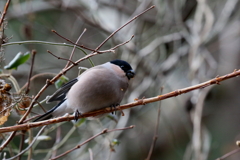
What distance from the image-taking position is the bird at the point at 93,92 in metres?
1.51

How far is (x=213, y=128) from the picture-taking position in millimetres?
2820

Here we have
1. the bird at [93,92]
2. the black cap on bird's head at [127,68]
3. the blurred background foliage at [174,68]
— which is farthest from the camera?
the blurred background foliage at [174,68]

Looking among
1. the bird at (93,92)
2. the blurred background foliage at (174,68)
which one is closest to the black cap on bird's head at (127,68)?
the bird at (93,92)

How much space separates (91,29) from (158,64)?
1.24 m

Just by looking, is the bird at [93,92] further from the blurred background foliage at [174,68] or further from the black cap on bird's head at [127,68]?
the blurred background foliage at [174,68]

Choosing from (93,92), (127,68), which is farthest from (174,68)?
(93,92)

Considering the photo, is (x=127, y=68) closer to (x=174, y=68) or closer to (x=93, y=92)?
(x=93, y=92)

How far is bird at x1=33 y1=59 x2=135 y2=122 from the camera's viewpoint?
59.6 inches

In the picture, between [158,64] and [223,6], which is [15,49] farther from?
[223,6]

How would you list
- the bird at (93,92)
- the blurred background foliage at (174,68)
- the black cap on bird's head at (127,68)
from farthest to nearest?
the blurred background foliage at (174,68), the black cap on bird's head at (127,68), the bird at (93,92)

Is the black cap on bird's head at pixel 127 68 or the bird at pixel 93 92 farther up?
the black cap on bird's head at pixel 127 68

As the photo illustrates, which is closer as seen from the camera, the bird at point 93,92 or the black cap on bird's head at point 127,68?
the bird at point 93,92

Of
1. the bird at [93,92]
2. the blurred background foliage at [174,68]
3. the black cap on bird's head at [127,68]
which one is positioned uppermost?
the blurred background foliage at [174,68]

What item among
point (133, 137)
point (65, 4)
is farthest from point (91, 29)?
point (133, 137)
